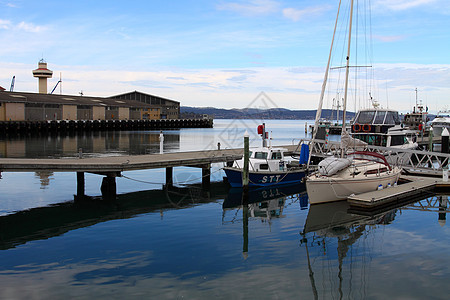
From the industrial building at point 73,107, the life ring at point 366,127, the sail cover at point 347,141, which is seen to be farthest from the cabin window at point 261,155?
the industrial building at point 73,107

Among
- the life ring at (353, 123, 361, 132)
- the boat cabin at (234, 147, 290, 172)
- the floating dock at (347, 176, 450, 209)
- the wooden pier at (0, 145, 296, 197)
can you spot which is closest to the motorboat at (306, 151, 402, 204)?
the floating dock at (347, 176, 450, 209)

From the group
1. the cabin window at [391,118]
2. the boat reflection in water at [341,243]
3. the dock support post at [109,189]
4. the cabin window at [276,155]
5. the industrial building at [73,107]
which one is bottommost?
the boat reflection in water at [341,243]

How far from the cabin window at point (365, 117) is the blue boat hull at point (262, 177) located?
11.1 m

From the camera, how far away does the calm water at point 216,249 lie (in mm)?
11031

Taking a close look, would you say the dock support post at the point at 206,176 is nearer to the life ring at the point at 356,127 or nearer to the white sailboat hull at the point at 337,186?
the white sailboat hull at the point at 337,186

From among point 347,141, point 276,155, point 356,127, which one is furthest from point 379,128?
point 276,155

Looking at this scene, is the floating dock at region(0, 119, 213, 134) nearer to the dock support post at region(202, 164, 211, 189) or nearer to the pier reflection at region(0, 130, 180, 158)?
the pier reflection at region(0, 130, 180, 158)

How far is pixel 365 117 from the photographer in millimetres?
34750

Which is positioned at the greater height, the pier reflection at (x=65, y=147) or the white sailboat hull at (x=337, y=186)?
the pier reflection at (x=65, y=147)

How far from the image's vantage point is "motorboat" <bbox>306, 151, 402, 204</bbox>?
20.7 m

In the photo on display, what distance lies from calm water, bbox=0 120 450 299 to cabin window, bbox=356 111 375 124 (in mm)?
12147

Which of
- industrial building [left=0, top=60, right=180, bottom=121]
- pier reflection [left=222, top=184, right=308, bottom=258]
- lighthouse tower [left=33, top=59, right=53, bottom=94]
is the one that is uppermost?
lighthouse tower [left=33, top=59, right=53, bottom=94]

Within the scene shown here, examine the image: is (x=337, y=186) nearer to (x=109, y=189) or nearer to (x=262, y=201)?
(x=262, y=201)

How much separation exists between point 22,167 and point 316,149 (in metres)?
24.0
